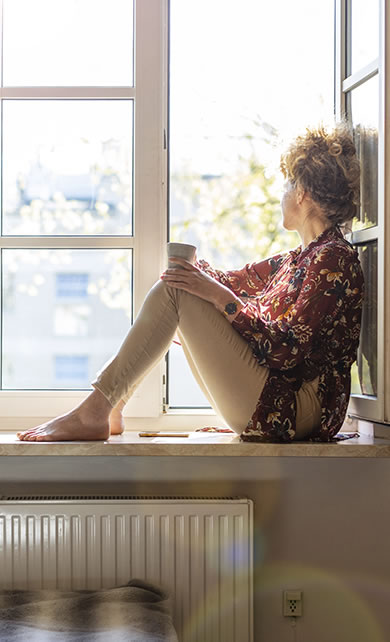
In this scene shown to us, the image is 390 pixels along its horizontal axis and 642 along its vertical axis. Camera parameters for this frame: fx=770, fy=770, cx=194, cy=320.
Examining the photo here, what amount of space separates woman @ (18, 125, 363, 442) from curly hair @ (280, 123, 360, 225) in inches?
5.3

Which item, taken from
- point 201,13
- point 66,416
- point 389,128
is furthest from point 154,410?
point 201,13

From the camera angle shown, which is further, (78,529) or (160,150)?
(160,150)

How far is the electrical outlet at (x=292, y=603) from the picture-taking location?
216cm

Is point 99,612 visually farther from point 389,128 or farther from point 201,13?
point 201,13

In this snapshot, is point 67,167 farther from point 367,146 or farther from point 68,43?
point 367,146

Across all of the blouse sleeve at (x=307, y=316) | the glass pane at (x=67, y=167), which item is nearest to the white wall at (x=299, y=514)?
the blouse sleeve at (x=307, y=316)

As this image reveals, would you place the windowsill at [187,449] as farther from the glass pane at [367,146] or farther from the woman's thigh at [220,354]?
the glass pane at [367,146]

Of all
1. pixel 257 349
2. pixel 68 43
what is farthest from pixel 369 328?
pixel 68 43

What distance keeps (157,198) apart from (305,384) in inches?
29.7

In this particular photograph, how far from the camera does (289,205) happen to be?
2141mm

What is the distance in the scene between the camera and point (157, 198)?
2.34 m

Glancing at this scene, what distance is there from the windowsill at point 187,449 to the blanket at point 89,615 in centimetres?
36

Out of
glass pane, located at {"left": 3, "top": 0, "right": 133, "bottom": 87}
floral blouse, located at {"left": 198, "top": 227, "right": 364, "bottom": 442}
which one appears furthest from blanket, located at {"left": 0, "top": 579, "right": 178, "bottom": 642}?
glass pane, located at {"left": 3, "top": 0, "right": 133, "bottom": 87}

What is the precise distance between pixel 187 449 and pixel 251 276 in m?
0.60
